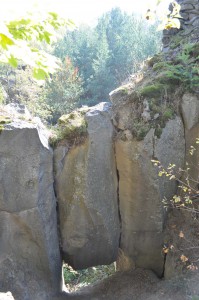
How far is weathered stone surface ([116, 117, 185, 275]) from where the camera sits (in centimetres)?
646

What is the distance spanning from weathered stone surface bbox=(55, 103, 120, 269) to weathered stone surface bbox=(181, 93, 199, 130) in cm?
160

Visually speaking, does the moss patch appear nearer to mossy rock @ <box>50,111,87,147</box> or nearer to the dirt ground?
mossy rock @ <box>50,111,87,147</box>

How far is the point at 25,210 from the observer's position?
6.09 meters

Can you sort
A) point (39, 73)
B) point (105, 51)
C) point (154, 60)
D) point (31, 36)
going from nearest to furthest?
point (39, 73), point (31, 36), point (154, 60), point (105, 51)

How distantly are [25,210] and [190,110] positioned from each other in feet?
12.6

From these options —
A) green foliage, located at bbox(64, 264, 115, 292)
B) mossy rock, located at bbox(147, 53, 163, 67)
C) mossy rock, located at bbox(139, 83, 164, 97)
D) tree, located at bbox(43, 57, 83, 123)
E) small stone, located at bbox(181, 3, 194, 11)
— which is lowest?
green foliage, located at bbox(64, 264, 115, 292)

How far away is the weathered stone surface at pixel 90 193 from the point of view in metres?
6.42

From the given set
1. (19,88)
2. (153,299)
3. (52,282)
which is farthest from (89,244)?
(19,88)

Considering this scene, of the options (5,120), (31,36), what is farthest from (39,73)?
(5,120)

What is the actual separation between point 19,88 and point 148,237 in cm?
2005

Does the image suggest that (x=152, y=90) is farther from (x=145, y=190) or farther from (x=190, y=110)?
(x=145, y=190)

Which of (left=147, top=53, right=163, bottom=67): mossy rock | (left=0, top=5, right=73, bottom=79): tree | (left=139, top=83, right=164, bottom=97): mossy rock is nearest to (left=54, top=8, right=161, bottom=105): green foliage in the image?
(left=147, top=53, right=163, bottom=67): mossy rock

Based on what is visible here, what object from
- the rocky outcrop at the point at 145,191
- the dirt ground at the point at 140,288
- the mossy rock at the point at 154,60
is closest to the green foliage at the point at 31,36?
the rocky outcrop at the point at 145,191

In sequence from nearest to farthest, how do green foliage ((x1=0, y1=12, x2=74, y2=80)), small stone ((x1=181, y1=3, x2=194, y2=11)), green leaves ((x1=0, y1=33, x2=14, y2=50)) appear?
green leaves ((x1=0, y1=33, x2=14, y2=50)) < green foliage ((x1=0, y1=12, x2=74, y2=80)) < small stone ((x1=181, y1=3, x2=194, y2=11))
